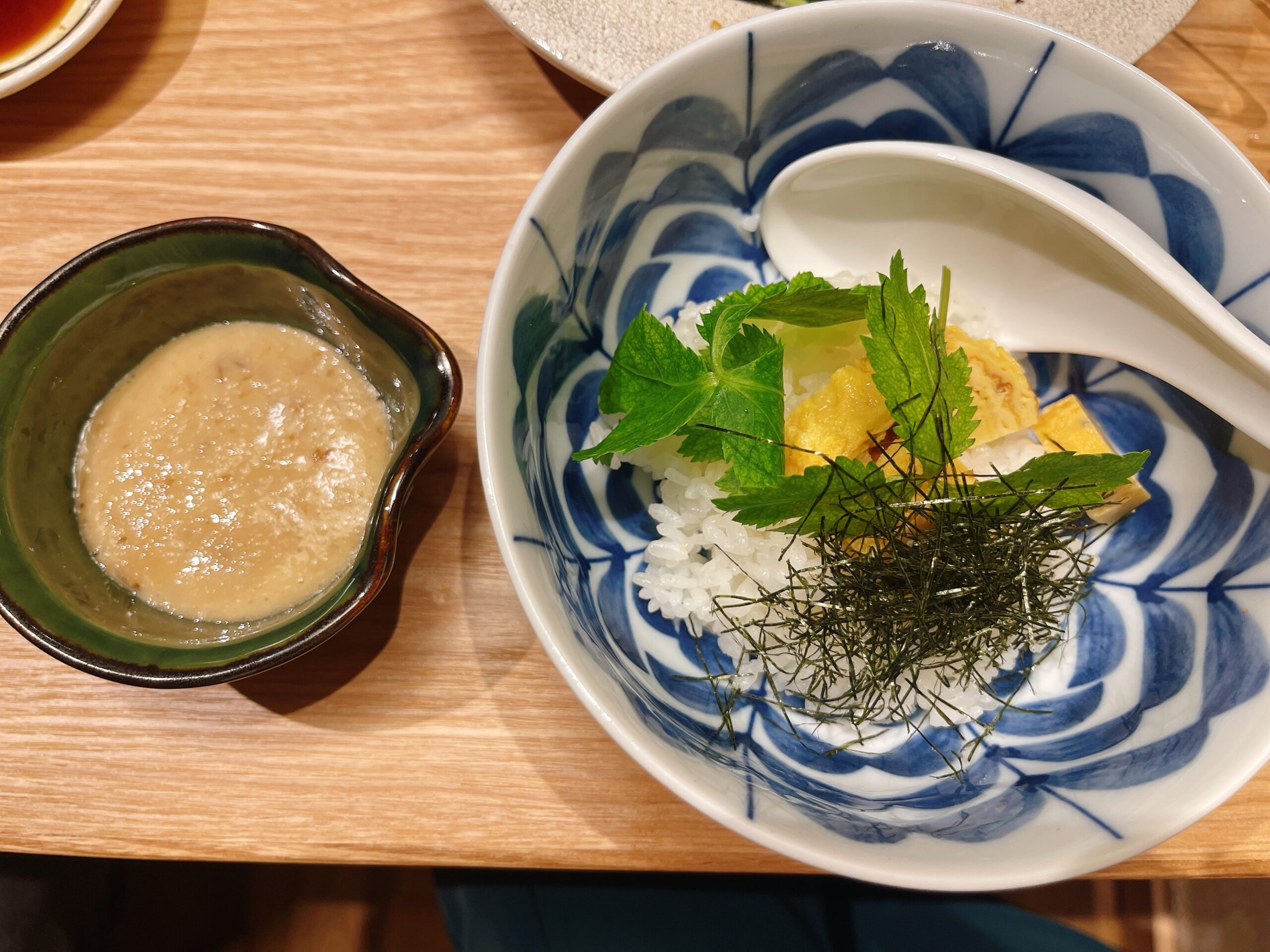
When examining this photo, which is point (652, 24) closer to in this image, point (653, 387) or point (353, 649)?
point (653, 387)

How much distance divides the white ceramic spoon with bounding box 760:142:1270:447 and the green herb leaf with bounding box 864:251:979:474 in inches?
7.3

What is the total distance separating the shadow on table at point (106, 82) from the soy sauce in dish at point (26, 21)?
5 cm

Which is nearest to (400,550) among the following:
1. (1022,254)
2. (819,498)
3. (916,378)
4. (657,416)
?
(657,416)

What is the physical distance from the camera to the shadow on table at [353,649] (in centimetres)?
99

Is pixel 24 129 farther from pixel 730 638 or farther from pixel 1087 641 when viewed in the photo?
pixel 1087 641

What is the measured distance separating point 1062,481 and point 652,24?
0.77 metres

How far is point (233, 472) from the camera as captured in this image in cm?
98

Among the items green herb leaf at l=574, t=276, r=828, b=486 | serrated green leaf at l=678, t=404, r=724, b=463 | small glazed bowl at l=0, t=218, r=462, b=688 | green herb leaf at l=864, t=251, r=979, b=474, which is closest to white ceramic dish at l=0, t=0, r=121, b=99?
small glazed bowl at l=0, t=218, r=462, b=688

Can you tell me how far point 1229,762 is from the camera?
805 mm

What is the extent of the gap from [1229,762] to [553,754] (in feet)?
2.33

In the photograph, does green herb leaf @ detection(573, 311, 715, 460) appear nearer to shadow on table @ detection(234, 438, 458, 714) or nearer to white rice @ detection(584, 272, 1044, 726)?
white rice @ detection(584, 272, 1044, 726)

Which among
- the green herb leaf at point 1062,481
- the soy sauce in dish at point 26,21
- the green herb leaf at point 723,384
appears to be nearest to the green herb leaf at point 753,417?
the green herb leaf at point 723,384

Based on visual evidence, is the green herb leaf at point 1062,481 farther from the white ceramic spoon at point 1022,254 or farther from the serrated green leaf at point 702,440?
the serrated green leaf at point 702,440

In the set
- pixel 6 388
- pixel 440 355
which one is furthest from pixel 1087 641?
pixel 6 388
